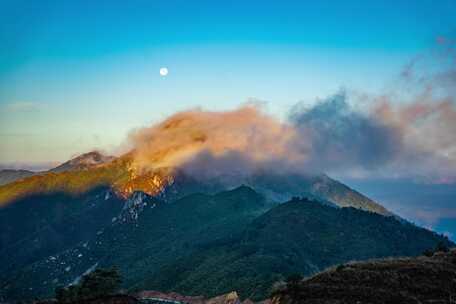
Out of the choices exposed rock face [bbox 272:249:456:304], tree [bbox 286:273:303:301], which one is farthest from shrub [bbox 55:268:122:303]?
tree [bbox 286:273:303:301]

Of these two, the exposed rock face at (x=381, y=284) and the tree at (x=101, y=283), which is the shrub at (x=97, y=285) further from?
the exposed rock face at (x=381, y=284)

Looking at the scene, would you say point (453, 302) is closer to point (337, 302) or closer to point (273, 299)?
point (337, 302)

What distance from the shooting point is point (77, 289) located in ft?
543

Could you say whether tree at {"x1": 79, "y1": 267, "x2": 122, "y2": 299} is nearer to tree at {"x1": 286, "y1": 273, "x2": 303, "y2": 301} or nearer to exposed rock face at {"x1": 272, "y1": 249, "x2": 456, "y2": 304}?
exposed rock face at {"x1": 272, "y1": 249, "x2": 456, "y2": 304}

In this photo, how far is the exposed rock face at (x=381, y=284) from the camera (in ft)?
385

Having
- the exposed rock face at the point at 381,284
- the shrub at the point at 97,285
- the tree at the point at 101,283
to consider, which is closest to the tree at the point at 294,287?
the exposed rock face at the point at 381,284

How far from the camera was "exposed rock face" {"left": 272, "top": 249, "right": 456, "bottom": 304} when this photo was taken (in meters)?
117

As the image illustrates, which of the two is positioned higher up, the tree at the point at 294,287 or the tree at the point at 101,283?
the tree at the point at 294,287

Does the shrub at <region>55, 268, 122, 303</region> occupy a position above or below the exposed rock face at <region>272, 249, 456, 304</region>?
below

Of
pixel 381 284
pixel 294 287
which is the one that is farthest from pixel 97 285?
pixel 381 284

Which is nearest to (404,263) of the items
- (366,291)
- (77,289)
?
(366,291)

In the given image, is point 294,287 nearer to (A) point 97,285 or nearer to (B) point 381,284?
(B) point 381,284

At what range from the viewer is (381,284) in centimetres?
12381

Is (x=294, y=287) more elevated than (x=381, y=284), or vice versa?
(x=381, y=284)
